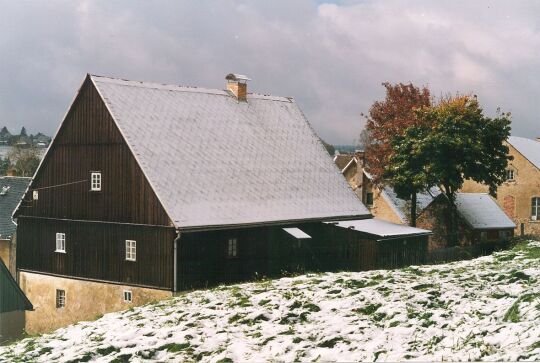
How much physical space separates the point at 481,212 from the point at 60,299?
3458 centimetres

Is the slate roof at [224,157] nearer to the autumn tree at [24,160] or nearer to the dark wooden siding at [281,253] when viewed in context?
the dark wooden siding at [281,253]

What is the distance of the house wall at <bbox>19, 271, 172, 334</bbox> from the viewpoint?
96.8 feet

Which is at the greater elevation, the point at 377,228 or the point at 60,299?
the point at 377,228

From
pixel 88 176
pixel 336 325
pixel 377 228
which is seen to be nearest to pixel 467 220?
pixel 377 228

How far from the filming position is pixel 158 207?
28406 millimetres

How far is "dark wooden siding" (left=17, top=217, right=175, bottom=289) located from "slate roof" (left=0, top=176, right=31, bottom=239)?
12.9 m

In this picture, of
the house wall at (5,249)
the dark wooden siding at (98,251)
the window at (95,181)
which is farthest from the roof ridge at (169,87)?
the house wall at (5,249)

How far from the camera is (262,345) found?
42.4ft

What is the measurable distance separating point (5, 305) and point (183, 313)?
1662 centimetres

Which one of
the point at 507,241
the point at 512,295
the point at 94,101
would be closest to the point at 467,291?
the point at 512,295

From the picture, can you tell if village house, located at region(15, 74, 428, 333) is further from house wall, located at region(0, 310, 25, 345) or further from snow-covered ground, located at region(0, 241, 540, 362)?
snow-covered ground, located at region(0, 241, 540, 362)

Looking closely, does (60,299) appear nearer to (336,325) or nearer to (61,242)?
(61,242)

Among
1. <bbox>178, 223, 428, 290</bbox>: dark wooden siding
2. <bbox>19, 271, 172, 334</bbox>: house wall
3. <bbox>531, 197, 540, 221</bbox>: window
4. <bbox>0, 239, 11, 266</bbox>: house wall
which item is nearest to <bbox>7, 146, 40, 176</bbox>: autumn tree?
<bbox>0, 239, 11, 266</bbox>: house wall

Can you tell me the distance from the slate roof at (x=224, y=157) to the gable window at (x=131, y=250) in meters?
2.80
